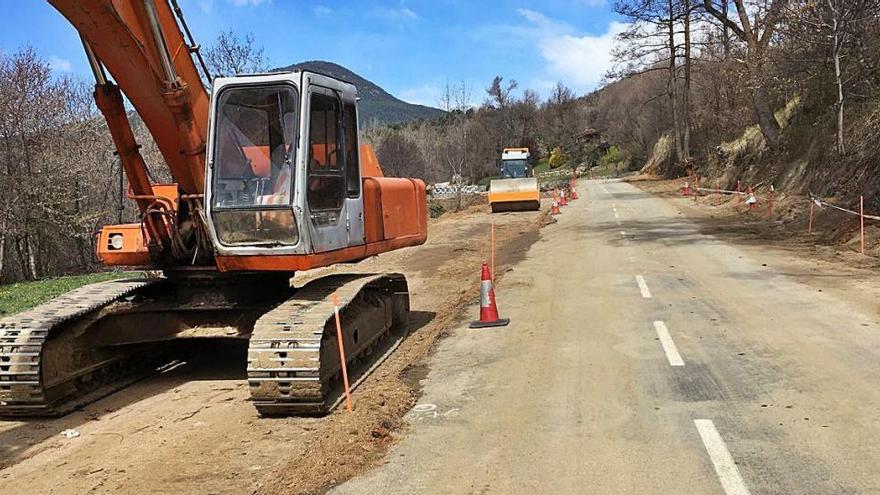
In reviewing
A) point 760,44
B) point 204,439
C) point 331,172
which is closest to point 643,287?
point 331,172

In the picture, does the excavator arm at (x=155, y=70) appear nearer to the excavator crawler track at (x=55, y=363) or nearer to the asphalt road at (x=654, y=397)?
the excavator crawler track at (x=55, y=363)

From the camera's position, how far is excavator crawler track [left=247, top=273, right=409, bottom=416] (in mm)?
6512

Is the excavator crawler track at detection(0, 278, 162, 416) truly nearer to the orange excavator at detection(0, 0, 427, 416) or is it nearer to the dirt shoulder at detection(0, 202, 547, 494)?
the orange excavator at detection(0, 0, 427, 416)

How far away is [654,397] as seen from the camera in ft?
21.7

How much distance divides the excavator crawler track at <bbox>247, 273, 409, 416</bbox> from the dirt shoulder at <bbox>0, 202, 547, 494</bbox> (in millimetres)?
198

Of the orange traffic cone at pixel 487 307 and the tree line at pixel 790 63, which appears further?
the tree line at pixel 790 63

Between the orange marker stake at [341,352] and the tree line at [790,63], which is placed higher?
the tree line at [790,63]

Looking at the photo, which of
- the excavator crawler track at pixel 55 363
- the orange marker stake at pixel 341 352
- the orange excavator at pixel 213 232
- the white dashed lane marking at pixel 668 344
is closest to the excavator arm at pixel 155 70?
the orange excavator at pixel 213 232

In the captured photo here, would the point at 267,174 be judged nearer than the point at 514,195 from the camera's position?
Yes

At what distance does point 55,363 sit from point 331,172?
10.9ft

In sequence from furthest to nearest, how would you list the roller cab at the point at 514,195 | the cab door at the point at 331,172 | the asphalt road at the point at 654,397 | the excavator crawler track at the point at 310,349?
the roller cab at the point at 514,195 < the cab door at the point at 331,172 < the excavator crawler track at the point at 310,349 < the asphalt road at the point at 654,397

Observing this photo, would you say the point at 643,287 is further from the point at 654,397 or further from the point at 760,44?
the point at 760,44

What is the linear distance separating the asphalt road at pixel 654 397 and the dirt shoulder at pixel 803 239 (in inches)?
41.8

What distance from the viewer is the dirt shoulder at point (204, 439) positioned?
5.31m
